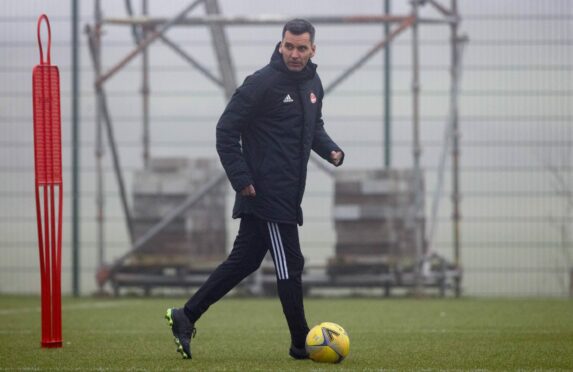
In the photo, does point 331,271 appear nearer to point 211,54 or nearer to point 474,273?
point 474,273

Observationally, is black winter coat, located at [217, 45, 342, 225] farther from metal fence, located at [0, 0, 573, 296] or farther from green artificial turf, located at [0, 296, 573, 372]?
metal fence, located at [0, 0, 573, 296]

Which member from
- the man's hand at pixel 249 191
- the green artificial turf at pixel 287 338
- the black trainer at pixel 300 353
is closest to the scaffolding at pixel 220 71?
the green artificial turf at pixel 287 338

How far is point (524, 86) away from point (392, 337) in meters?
9.74

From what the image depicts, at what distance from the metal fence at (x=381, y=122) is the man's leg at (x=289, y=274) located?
415 inches

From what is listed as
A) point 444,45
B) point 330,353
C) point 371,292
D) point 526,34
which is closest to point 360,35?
point 444,45

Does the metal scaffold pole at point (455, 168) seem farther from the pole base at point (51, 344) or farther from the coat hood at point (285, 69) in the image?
the coat hood at point (285, 69)

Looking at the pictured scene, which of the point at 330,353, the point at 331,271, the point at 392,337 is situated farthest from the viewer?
the point at 331,271

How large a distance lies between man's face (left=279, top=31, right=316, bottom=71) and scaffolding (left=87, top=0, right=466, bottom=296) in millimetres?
9906

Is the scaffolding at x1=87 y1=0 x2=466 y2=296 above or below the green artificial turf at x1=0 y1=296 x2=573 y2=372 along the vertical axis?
above

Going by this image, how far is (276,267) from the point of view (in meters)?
6.58

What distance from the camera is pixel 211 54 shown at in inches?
702

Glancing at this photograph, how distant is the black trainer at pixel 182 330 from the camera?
6605 mm

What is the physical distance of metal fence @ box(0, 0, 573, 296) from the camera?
17.3m

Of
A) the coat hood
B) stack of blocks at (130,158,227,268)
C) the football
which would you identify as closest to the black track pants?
the football
